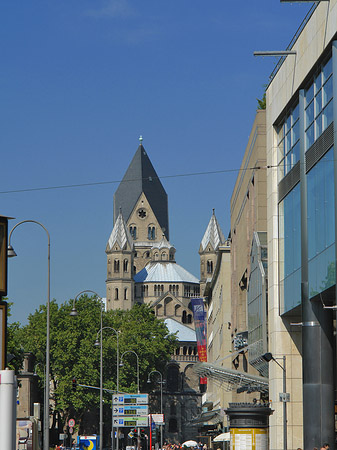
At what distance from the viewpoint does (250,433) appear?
2330 centimetres

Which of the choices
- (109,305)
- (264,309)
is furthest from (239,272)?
(109,305)

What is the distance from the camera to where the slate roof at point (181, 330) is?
186m

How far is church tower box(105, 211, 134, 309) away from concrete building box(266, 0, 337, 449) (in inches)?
6287

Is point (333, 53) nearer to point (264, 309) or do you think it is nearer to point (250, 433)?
point (250, 433)

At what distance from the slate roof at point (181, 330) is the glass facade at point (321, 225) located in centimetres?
15676

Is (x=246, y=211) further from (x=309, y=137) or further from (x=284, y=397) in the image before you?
(x=309, y=137)

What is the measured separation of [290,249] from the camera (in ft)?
107

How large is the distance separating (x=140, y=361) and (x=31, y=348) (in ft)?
45.6

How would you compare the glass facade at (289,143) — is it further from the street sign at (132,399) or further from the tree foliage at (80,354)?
the tree foliage at (80,354)

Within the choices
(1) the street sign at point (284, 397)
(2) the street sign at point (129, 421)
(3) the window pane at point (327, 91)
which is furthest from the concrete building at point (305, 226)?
(2) the street sign at point (129, 421)

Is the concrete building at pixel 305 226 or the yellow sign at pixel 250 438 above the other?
the concrete building at pixel 305 226

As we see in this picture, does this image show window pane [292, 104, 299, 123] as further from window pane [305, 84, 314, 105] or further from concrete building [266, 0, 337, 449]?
window pane [305, 84, 314, 105]

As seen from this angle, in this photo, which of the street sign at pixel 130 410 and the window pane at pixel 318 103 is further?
the street sign at pixel 130 410

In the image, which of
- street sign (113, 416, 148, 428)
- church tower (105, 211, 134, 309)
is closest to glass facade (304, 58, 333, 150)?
street sign (113, 416, 148, 428)
